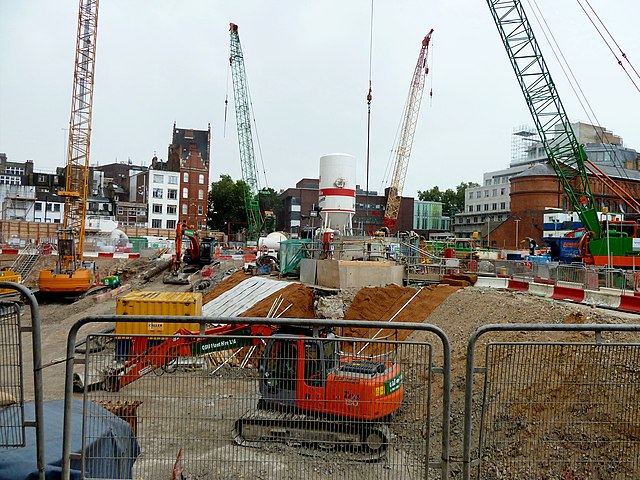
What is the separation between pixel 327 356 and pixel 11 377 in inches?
148

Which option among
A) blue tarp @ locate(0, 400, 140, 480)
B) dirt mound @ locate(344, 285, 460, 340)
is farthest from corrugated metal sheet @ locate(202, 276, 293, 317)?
blue tarp @ locate(0, 400, 140, 480)

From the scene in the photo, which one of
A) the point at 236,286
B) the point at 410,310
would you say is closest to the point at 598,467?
the point at 410,310

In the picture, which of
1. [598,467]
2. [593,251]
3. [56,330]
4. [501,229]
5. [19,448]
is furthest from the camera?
[501,229]

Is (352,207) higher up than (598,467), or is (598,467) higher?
(352,207)

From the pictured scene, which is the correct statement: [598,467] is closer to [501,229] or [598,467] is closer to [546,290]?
[546,290]

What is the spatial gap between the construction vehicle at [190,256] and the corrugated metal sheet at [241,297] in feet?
29.8

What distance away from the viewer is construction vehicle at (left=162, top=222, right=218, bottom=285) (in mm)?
34531

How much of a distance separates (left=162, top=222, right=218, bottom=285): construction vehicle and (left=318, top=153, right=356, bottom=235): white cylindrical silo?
10494 millimetres

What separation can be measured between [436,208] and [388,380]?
104419mm

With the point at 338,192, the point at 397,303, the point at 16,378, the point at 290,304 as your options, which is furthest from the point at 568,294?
the point at 16,378

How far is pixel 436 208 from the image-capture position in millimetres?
106188

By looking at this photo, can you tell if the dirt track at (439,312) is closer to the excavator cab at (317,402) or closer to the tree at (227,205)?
the excavator cab at (317,402)

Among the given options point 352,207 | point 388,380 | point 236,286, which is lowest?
point 236,286

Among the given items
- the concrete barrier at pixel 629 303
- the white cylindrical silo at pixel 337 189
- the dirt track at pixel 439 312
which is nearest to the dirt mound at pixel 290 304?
the dirt track at pixel 439 312
